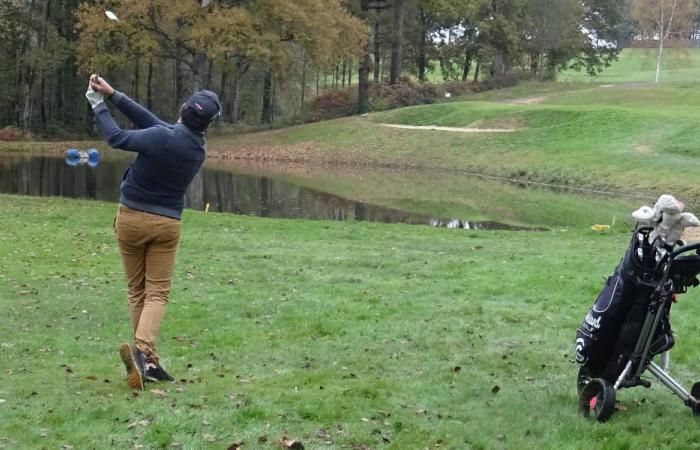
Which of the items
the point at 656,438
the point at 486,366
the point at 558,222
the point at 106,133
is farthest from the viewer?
the point at 558,222

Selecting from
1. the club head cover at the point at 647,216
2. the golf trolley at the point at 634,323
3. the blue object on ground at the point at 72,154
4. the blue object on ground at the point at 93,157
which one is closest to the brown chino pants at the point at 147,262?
the golf trolley at the point at 634,323

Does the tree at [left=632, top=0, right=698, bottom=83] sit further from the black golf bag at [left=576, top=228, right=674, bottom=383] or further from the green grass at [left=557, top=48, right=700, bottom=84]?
the black golf bag at [left=576, top=228, right=674, bottom=383]

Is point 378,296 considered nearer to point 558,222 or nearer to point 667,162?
point 558,222

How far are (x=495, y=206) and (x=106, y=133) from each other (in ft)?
69.0

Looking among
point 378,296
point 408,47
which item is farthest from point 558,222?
point 408,47

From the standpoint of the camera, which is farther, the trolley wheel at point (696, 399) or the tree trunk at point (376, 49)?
the tree trunk at point (376, 49)

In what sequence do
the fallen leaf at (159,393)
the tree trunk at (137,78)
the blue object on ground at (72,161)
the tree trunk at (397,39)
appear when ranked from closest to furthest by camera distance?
1. the fallen leaf at (159,393)
2. the blue object on ground at (72,161)
3. the tree trunk at (137,78)
4. the tree trunk at (397,39)

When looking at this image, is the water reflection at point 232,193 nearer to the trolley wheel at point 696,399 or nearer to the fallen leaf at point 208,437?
the trolley wheel at point 696,399

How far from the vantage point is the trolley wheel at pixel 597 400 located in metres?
5.42

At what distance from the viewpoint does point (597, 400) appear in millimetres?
5523

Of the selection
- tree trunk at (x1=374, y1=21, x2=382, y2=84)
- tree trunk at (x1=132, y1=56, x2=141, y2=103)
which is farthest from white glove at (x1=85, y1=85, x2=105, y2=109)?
tree trunk at (x1=374, y1=21, x2=382, y2=84)

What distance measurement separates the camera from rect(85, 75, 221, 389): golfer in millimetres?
5863

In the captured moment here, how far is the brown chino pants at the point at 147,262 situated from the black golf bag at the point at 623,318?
310 centimetres

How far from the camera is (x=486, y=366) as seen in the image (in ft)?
23.0
